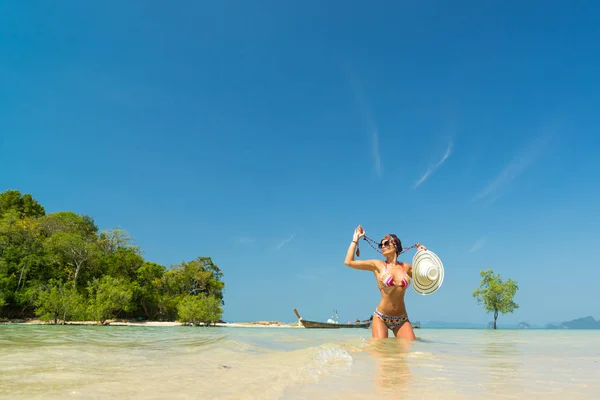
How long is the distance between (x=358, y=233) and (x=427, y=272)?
1.59 metres

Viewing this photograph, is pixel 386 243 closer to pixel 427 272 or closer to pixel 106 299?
pixel 427 272

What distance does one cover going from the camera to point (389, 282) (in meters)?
7.30

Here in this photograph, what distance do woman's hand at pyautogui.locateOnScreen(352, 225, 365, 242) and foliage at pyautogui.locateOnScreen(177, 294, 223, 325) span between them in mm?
38167

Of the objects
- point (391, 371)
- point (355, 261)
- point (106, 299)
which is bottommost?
point (391, 371)

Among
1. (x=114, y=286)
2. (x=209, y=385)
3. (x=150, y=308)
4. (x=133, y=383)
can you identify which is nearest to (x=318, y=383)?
(x=209, y=385)

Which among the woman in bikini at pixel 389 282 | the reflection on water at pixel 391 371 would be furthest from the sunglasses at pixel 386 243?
the reflection on water at pixel 391 371

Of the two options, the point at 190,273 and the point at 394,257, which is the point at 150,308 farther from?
the point at 394,257

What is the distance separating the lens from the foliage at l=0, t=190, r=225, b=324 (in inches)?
1367

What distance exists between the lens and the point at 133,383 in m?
2.86

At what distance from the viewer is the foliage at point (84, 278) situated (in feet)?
114

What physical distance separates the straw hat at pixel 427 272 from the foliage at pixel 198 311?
38.4 meters

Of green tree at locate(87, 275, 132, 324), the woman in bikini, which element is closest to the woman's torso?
the woman in bikini

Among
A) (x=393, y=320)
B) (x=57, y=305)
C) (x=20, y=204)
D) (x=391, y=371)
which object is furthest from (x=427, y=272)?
(x=20, y=204)

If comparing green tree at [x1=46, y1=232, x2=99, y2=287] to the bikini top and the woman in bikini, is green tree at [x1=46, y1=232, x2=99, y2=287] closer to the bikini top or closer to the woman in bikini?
the woman in bikini
